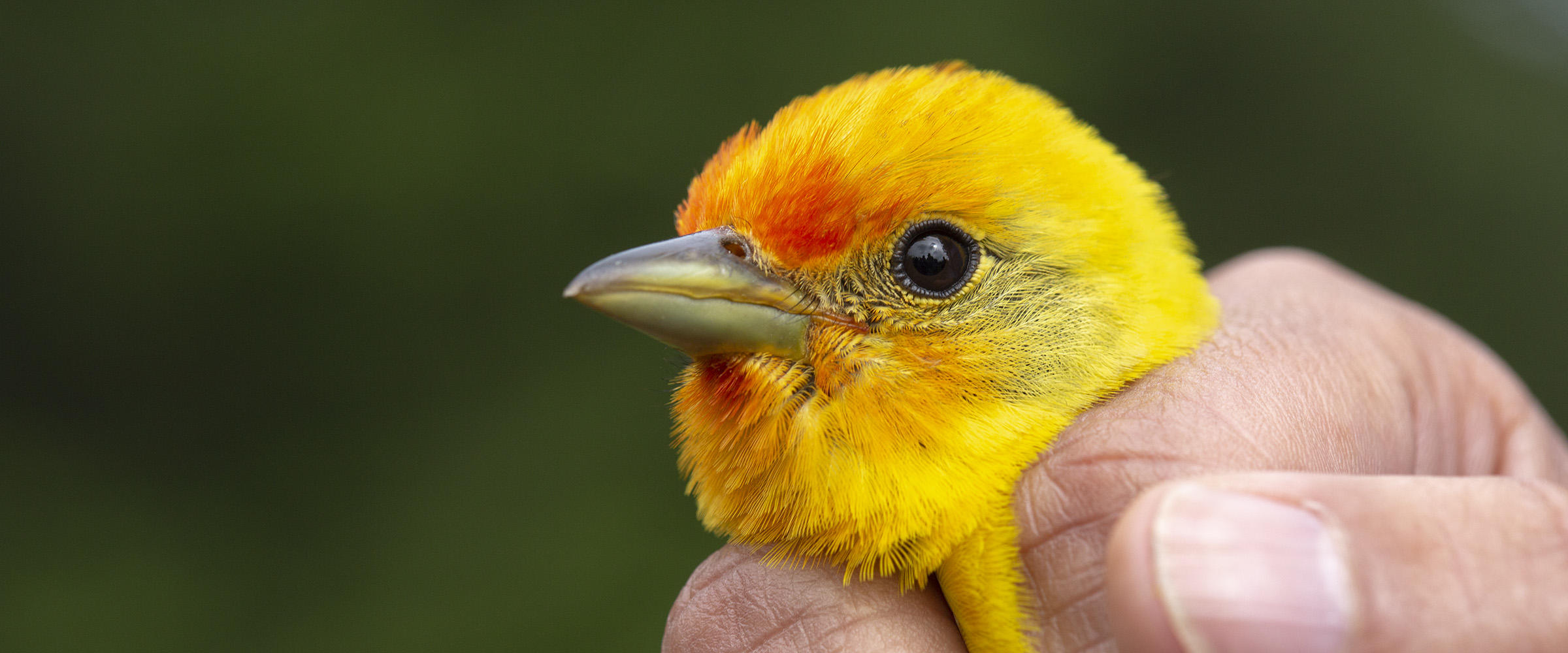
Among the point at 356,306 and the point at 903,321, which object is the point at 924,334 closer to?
the point at 903,321

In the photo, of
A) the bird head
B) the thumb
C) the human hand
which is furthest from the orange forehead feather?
the thumb

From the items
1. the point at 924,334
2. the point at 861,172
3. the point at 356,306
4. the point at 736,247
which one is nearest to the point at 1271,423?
the point at 924,334

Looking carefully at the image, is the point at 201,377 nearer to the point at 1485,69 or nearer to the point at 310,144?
the point at 310,144

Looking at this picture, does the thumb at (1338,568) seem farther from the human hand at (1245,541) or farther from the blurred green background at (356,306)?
the blurred green background at (356,306)

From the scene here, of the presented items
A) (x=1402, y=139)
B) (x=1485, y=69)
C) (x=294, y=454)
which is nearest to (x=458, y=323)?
(x=294, y=454)

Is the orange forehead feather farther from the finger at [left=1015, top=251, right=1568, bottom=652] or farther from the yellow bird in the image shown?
the finger at [left=1015, top=251, right=1568, bottom=652]
